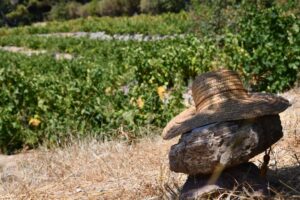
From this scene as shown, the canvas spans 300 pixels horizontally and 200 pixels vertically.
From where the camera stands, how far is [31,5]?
224 feet

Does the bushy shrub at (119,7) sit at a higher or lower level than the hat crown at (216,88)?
lower

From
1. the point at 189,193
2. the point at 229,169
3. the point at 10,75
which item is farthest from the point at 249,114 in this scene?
the point at 10,75

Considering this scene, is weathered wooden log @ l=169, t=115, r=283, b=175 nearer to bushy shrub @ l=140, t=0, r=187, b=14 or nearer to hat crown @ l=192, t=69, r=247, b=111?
hat crown @ l=192, t=69, r=247, b=111

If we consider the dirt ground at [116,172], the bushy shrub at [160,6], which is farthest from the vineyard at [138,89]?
the bushy shrub at [160,6]

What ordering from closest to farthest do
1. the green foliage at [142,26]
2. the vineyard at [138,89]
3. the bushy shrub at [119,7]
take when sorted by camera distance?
the vineyard at [138,89] → the green foliage at [142,26] → the bushy shrub at [119,7]

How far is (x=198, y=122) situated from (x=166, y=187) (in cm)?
79

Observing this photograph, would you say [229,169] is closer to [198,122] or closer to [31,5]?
[198,122]

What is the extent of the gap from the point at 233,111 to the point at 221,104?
0.13m

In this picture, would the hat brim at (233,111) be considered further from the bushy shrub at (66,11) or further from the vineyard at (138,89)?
the bushy shrub at (66,11)

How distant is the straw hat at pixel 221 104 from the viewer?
2764 mm

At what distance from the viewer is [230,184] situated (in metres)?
2.90

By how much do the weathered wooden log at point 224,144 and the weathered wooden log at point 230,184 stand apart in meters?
0.10

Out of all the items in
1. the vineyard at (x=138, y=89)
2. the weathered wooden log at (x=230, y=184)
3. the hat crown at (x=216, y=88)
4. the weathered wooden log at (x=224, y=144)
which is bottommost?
the vineyard at (x=138, y=89)

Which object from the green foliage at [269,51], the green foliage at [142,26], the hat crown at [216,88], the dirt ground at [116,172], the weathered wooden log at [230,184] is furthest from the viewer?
the green foliage at [142,26]
